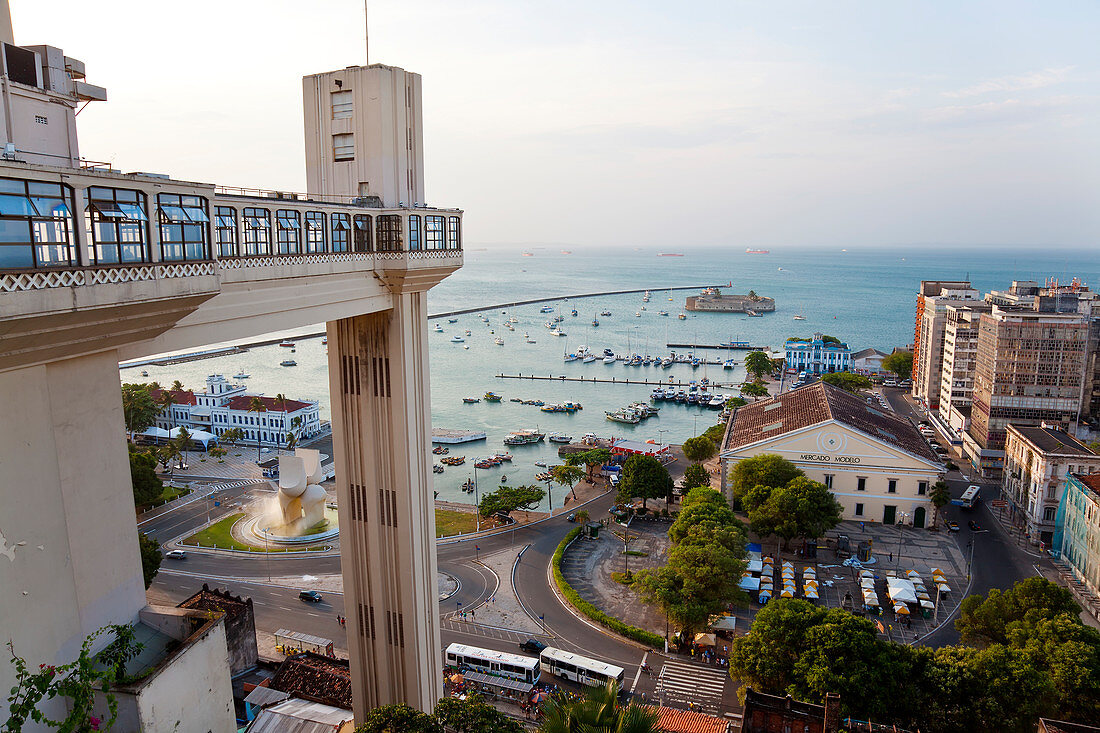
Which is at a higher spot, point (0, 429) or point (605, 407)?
point (0, 429)

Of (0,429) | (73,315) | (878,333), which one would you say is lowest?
(878,333)

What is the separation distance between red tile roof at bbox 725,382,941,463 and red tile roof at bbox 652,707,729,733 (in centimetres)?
2262

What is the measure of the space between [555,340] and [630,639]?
3937 inches

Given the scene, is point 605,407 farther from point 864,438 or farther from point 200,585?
point 200,585

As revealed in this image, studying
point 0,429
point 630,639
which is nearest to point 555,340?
point 630,639

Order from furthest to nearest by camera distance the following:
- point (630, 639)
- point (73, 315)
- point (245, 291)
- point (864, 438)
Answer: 1. point (864, 438)
2. point (630, 639)
3. point (245, 291)
4. point (73, 315)

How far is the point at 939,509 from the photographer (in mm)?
40688

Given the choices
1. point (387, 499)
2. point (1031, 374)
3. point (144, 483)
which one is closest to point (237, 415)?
point (144, 483)

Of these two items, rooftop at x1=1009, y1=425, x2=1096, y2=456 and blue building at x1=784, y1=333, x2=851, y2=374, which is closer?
rooftop at x1=1009, y1=425, x2=1096, y2=456

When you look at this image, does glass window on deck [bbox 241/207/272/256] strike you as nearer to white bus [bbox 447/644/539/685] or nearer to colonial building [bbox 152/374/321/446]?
white bus [bbox 447/644/539/685]

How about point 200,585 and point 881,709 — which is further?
point 200,585

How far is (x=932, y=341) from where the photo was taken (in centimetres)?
6462

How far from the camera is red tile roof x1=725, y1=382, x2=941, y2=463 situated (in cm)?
4131

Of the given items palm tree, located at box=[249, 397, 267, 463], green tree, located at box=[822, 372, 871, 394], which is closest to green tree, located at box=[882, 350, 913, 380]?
green tree, located at box=[822, 372, 871, 394]
